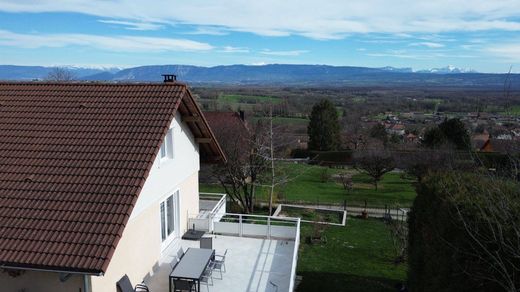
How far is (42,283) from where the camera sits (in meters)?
8.48

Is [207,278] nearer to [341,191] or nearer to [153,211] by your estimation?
[153,211]

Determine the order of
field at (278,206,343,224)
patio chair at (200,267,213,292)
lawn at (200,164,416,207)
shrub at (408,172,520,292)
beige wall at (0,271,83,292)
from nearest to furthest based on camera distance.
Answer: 1. shrub at (408,172,520,292)
2. beige wall at (0,271,83,292)
3. patio chair at (200,267,213,292)
4. field at (278,206,343,224)
5. lawn at (200,164,416,207)

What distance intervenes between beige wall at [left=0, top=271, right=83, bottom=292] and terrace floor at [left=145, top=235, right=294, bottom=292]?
2.93 metres

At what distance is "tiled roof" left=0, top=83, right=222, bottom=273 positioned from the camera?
26.8 feet

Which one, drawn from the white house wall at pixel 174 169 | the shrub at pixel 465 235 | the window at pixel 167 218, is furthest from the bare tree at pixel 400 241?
the window at pixel 167 218

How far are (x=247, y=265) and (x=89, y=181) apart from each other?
5.63 m

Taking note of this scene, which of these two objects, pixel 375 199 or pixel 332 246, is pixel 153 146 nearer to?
pixel 332 246

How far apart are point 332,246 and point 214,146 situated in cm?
1017

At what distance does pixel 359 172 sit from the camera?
50.1 m

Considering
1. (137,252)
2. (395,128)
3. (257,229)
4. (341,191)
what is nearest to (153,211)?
(137,252)

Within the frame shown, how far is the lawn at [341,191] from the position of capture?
35141 mm

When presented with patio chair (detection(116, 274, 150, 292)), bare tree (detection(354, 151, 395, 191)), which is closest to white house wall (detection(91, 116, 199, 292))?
patio chair (detection(116, 274, 150, 292))

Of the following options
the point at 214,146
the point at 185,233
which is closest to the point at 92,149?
the point at 185,233

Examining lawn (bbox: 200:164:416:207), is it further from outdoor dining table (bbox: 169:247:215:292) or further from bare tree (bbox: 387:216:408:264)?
outdoor dining table (bbox: 169:247:215:292)
